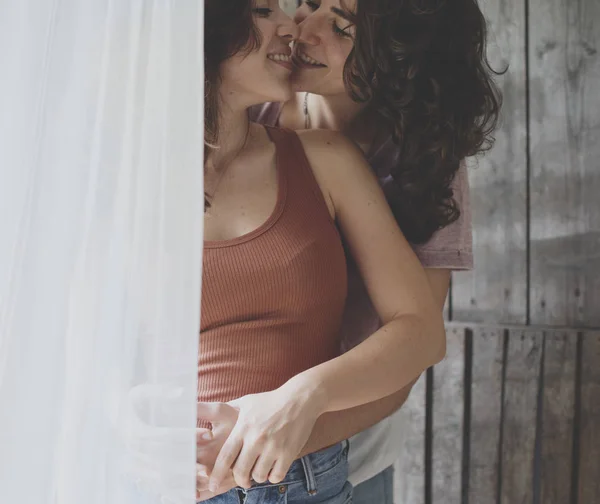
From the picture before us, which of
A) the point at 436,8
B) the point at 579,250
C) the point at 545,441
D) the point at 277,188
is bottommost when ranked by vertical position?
the point at 545,441

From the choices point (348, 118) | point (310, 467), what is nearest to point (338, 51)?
point (348, 118)

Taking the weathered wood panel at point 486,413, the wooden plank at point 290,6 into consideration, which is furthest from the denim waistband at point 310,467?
the wooden plank at point 290,6

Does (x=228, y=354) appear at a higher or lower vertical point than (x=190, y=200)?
lower

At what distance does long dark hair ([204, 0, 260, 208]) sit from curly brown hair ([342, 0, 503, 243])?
0.64 ft

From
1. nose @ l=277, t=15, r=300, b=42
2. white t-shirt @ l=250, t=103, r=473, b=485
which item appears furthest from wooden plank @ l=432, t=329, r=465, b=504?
nose @ l=277, t=15, r=300, b=42

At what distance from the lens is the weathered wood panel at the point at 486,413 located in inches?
70.9

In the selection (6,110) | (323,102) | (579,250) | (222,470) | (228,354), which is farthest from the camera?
(579,250)

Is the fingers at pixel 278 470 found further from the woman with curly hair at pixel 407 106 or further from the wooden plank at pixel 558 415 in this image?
the wooden plank at pixel 558 415

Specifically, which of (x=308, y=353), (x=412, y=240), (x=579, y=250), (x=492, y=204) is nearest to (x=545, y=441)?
(x=579, y=250)

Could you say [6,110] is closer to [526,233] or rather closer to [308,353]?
[308,353]

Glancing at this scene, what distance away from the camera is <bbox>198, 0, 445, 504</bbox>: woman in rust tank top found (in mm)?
1058

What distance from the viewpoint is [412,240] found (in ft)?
4.21

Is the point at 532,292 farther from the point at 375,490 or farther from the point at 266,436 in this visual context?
the point at 266,436

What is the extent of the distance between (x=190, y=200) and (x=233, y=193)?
518 millimetres
